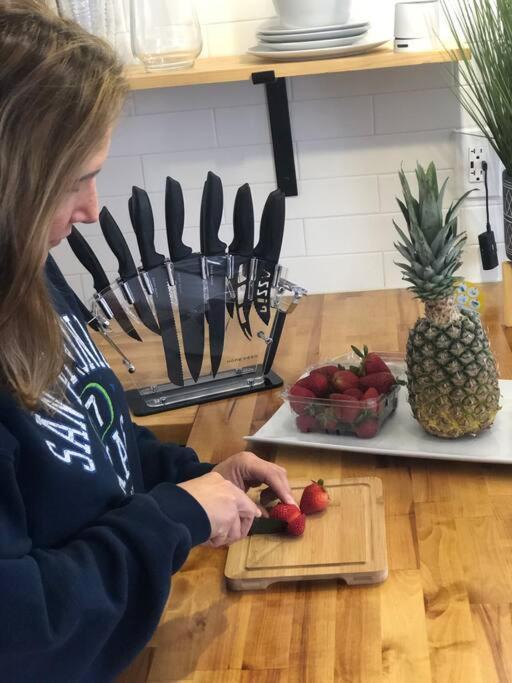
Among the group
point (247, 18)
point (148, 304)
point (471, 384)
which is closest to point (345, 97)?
point (247, 18)

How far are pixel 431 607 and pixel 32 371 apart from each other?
1.72 ft

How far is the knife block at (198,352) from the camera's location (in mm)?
1678

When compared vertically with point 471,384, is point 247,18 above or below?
above

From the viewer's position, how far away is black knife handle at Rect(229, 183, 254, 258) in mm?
1618

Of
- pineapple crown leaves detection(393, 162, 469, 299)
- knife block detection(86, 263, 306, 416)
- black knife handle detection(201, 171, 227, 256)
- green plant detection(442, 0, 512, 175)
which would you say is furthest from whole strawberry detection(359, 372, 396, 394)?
green plant detection(442, 0, 512, 175)

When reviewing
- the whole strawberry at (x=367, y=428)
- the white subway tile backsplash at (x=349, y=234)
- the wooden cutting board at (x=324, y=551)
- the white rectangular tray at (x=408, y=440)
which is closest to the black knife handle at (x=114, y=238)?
the white rectangular tray at (x=408, y=440)

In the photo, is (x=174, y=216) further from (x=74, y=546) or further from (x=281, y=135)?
(x=74, y=546)

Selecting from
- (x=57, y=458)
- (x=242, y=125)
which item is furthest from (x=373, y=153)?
(x=57, y=458)

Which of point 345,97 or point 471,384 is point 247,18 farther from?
point 471,384

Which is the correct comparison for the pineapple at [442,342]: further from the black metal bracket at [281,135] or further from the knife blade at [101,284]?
the black metal bracket at [281,135]

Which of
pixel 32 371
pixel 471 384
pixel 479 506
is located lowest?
pixel 479 506

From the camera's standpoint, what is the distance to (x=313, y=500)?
125cm

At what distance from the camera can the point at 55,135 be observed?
34.6 inches

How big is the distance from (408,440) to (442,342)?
172 mm
